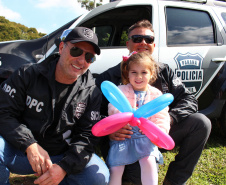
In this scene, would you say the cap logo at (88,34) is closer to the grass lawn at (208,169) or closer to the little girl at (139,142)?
the little girl at (139,142)

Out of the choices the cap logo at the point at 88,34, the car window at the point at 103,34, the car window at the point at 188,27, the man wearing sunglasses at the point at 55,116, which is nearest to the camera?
the man wearing sunglasses at the point at 55,116

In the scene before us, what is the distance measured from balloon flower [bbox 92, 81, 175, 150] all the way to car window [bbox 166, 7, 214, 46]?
171 cm

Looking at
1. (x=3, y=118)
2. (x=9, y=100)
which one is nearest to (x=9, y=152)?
(x=3, y=118)

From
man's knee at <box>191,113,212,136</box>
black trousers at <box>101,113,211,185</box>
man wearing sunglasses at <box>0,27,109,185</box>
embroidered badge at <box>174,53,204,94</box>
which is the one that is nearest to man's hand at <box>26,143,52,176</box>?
man wearing sunglasses at <box>0,27,109,185</box>

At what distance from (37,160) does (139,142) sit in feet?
2.63

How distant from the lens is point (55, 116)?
187 cm

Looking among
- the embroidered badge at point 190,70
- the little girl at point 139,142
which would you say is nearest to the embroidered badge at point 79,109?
the little girl at point 139,142

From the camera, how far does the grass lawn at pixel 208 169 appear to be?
7.90 ft

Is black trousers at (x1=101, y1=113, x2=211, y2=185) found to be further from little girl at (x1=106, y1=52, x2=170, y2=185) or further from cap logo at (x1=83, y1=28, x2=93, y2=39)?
cap logo at (x1=83, y1=28, x2=93, y2=39)

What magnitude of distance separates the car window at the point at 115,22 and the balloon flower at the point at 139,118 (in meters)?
1.57

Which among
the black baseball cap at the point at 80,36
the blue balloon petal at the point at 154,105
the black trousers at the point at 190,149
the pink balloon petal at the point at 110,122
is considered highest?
the black baseball cap at the point at 80,36

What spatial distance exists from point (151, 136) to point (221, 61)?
81.3 inches

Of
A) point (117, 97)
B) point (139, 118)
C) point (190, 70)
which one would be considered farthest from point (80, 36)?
point (190, 70)

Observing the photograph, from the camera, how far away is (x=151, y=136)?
1.63 m
